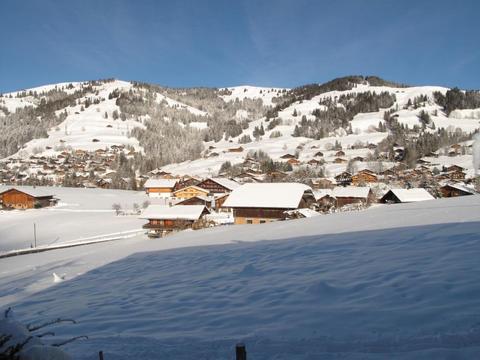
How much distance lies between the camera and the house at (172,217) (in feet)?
120

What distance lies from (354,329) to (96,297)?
764 centimetres

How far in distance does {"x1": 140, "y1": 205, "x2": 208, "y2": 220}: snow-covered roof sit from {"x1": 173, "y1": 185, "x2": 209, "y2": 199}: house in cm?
3088

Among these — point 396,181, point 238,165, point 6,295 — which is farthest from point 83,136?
point 6,295

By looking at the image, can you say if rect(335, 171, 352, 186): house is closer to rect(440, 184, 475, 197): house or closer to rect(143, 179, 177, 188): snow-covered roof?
rect(440, 184, 475, 197): house

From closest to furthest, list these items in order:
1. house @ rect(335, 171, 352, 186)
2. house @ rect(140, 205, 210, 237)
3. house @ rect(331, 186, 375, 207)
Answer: house @ rect(140, 205, 210, 237) → house @ rect(331, 186, 375, 207) → house @ rect(335, 171, 352, 186)

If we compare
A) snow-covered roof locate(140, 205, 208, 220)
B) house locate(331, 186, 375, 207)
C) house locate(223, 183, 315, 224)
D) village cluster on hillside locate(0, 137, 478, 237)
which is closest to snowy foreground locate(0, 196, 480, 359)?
house locate(223, 183, 315, 224)

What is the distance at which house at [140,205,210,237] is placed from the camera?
3653 cm

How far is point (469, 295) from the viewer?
Answer: 6008mm

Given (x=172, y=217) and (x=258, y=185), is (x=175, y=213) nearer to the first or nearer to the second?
(x=172, y=217)

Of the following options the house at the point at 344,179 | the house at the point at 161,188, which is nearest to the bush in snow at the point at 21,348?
the house at the point at 161,188

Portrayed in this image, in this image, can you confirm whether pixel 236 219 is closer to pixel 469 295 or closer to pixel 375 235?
pixel 375 235

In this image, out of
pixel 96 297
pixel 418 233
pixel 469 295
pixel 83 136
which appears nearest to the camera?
pixel 469 295

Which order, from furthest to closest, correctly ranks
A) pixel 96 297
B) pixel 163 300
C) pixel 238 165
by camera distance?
pixel 238 165 → pixel 96 297 → pixel 163 300

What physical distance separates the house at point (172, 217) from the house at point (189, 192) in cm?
3100
